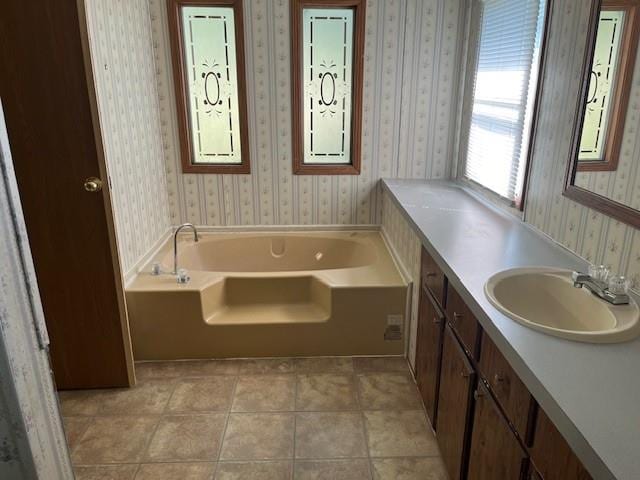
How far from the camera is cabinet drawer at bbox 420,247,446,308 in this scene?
6.36 ft

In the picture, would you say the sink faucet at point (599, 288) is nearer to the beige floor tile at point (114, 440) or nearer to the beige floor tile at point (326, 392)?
the beige floor tile at point (326, 392)

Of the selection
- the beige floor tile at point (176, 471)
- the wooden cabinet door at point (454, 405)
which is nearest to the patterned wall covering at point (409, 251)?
the wooden cabinet door at point (454, 405)

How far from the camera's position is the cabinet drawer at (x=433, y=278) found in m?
1.94

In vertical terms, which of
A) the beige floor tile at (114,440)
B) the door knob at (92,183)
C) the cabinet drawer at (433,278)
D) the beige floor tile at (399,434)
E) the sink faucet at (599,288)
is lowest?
the beige floor tile at (114,440)

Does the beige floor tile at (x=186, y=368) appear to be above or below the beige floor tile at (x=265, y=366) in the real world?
below

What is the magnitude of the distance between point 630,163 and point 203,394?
2.13 meters

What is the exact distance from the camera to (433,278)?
2082 mm

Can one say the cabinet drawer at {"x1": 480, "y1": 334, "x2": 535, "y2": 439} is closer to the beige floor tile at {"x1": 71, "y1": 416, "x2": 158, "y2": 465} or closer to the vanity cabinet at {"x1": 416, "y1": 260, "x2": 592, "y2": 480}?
the vanity cabinet at {"x1": 416, "y1": 260, "x2": 592, "y2": 480}

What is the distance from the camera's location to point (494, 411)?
4.51 ft

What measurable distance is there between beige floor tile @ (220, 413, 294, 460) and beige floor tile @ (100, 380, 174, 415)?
407 millimetres

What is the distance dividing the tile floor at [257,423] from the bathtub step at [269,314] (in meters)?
0.24

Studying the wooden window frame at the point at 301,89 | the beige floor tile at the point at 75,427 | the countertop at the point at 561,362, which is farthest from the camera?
the wooden window frame at the point at 301,89

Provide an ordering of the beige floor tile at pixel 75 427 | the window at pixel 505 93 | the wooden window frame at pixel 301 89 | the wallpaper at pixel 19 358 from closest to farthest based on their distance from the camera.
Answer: the wallpaper at pixel 19 358 → the beige floor tile at pixel 75 427 → the window at pixel 505 93 → the wooden window frame at pixel 301 89

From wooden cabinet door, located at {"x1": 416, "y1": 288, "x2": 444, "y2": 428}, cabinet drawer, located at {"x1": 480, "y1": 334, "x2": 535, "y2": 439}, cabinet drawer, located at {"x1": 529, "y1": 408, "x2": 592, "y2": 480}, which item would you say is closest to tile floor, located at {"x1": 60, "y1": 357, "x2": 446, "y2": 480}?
wooden cabinet door, located at {"x1": 416, "y1": 288, "x2": 444, "y2": 428}
